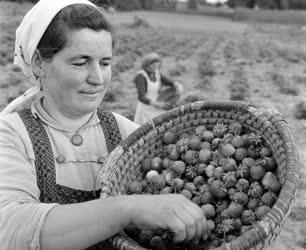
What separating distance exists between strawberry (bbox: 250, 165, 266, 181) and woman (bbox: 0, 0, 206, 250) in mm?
368

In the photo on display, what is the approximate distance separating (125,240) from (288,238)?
6.93ft

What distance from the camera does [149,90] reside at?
190 inches

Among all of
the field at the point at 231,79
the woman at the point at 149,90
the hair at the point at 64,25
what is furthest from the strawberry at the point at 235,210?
the woman at the point at 149,90

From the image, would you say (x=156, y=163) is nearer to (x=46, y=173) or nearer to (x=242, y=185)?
(x=242, y=185)

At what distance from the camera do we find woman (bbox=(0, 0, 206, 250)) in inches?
47.4

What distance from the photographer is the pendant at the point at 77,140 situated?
1.57 m

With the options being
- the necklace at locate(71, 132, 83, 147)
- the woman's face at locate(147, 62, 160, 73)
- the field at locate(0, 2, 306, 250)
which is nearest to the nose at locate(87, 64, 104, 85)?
the necklace at locate(71, 132, 83, 147)

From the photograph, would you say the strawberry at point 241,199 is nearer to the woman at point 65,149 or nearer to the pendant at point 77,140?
the woman at point 65,149

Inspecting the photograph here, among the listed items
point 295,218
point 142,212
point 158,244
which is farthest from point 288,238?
point 142,212

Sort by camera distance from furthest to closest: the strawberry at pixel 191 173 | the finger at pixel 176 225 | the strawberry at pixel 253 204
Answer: the strawberry at pixel 191 173
the strawberry at pixel 253 204
the finger at pixel 176 225

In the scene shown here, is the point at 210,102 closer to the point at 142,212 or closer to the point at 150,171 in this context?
the point at 150,171

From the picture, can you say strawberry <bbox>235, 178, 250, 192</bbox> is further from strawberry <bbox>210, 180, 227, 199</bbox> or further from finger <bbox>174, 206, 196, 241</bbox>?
finger <bbox>174, 206, 196, 241</bbox>

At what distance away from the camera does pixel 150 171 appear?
1.70 metres

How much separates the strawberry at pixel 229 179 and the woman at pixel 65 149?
0.33m
